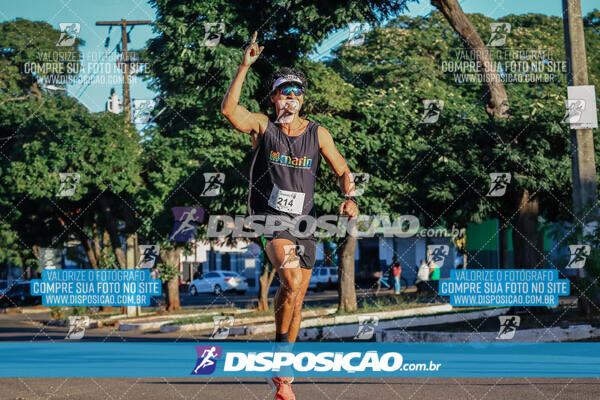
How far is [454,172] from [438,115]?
188 centimetres

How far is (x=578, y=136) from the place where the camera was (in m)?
14.8

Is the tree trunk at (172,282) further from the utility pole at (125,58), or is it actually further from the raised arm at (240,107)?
the raised arm at (240,107)

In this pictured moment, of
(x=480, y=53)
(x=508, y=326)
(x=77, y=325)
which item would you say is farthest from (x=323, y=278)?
(x=508, y=326)

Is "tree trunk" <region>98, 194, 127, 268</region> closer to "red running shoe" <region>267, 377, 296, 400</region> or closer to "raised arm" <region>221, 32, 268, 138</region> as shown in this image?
"raised arm" <region>221, 32, 268, 138</region>

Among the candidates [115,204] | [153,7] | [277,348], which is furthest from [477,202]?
[115,204]

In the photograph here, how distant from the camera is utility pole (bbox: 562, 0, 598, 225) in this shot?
14703 millimetres

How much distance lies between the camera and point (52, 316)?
28953 millimetres

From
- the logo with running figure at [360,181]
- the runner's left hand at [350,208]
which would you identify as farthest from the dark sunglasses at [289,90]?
the logo with running figure at [360,181]

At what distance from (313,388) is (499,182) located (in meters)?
8.58

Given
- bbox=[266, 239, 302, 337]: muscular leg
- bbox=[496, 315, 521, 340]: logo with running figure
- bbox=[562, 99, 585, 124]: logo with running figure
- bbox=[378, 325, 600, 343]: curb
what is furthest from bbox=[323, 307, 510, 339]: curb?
bbox=[266, 239, 302, 337]: muscular leg

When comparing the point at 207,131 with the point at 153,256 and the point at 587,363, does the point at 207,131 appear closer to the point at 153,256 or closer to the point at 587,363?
the point at 153,256

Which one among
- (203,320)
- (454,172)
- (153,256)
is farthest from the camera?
(153,256)

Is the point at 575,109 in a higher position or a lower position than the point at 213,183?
higher

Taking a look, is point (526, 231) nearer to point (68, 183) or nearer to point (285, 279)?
point (285, 279)
